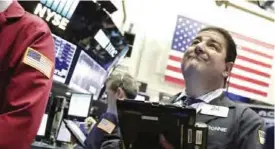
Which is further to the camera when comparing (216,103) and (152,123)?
(216,103)

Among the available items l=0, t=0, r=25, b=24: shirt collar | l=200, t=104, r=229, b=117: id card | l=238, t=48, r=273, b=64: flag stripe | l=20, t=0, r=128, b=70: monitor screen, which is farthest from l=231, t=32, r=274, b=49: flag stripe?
l=0, t=0, r=25, b=24: shirt collar

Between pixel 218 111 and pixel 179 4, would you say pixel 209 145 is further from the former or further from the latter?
pixel 179 4

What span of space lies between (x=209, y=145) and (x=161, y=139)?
A: 272mm

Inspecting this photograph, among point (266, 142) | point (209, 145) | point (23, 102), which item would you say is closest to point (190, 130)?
point (209, 145)

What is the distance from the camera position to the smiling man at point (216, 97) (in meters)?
1.92

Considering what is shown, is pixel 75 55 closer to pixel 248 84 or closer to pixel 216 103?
pixel 216 103

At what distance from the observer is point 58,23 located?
4785 millimetres

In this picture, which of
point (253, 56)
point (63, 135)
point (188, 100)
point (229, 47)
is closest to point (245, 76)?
point (253, 56)

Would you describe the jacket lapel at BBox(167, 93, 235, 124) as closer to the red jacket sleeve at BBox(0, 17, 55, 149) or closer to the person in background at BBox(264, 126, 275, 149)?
the red jacket sleeve at BBox(0, 17, 55, 149)

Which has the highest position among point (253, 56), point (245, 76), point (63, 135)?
point (253, 56)

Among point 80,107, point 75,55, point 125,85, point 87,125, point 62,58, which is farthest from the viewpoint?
point 75,55

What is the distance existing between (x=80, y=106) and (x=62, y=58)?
785mm

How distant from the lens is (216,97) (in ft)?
6.95

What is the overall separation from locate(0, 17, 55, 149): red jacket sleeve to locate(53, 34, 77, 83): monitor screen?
3316 millimetres
